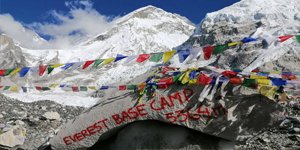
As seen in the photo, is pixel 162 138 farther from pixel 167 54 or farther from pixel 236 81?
pixel 236 81

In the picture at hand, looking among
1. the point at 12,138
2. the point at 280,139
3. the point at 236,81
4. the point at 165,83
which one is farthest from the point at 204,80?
the point at 12,138

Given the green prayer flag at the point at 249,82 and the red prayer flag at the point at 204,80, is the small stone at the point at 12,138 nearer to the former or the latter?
the red prayer flag at the point at 204,80

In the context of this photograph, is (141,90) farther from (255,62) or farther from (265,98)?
(255,62)

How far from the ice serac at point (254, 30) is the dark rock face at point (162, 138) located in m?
77.0

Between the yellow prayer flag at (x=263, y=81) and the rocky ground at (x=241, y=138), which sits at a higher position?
the yellow prayer flag at (x=263, y=81)

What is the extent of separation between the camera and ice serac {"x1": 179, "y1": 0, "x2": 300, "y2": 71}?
9460cm

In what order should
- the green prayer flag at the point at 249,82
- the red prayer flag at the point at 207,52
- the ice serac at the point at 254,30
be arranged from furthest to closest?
1. the ice serac at the point at 254,30
2. the red prayer flag at the point at 207,52
3. the green prayer flag at the point at 249,82

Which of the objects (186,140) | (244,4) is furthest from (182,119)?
(244,4)

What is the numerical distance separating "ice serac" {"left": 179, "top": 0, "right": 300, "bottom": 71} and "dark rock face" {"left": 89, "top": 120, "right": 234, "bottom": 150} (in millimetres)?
76991

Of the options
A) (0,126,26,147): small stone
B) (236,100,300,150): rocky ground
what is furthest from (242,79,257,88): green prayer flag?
(0,126,26,147): small stone

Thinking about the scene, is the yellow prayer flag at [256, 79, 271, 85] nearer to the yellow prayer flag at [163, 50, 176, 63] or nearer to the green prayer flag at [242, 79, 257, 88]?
the green prayer flag at [242, 79, 257, 88]

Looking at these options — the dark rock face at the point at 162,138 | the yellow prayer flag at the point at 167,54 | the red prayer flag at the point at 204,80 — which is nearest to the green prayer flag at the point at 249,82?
the red prayer flag at the point at 204,80

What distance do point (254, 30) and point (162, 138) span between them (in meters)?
151

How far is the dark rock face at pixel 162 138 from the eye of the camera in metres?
8.84
